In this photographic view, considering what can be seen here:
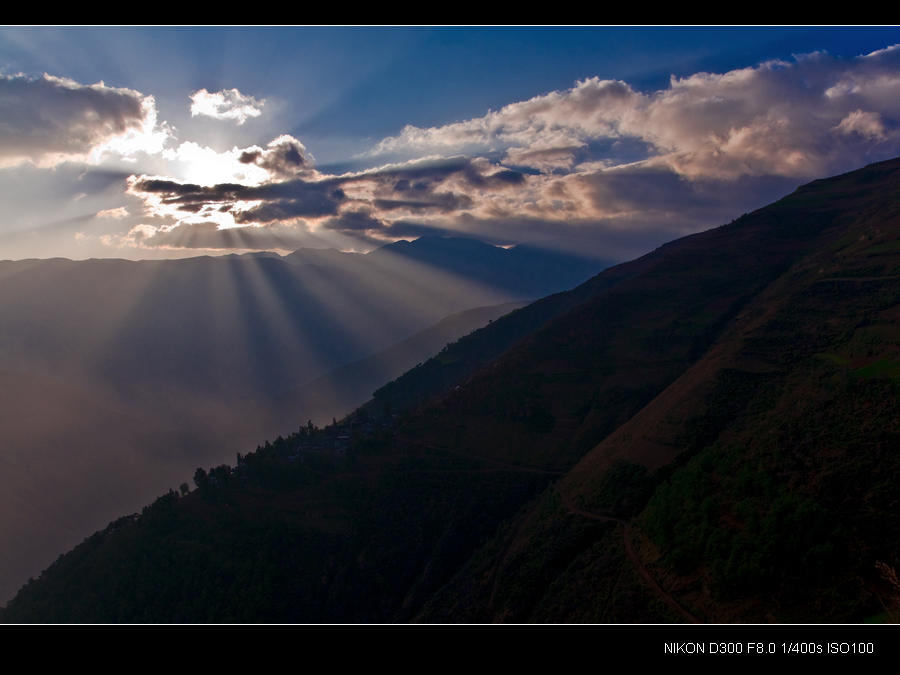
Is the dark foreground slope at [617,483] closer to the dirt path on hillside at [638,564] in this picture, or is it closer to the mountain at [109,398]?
the dirt path on hillside at [638,564]

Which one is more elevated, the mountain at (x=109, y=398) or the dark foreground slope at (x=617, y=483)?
the mountain at (x=109, y=398)

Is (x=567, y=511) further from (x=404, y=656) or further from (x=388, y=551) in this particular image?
(x=404, y=656)

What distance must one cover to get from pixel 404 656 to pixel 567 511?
2958 cm

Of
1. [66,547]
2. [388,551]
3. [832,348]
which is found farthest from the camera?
[66,547]

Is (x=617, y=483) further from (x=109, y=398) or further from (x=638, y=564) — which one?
(x=109, y=398)

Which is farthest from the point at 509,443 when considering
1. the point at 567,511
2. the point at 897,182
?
the point at 897,182

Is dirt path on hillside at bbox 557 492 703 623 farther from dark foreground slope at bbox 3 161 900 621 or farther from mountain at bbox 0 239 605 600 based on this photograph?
mountain at bbox 0 239 605 600

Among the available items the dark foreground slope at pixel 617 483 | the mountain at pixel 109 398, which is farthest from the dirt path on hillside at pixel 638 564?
the mountain at pixel 109 398

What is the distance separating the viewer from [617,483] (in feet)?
99.3

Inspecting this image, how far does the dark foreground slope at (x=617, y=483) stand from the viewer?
19094 mm

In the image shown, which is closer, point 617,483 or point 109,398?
point 617,483

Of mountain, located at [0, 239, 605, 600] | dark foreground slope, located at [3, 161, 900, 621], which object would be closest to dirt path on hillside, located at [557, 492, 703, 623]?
dark foreground slope, located at [3, 161, 900, 621]

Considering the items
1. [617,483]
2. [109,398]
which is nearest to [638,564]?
[617,483]
